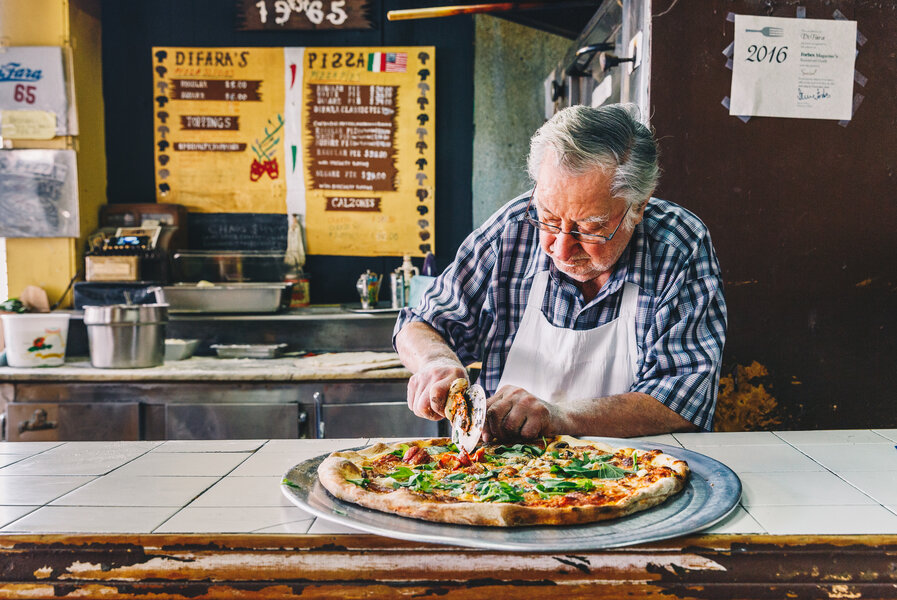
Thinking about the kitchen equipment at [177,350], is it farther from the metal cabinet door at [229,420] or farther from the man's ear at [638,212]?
the man's ear at [638,212]

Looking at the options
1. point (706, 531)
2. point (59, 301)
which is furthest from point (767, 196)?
point (59, 301)

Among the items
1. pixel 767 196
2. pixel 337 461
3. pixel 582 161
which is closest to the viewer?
pixel 337 461

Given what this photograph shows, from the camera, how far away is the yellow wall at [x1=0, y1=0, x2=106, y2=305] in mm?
4145

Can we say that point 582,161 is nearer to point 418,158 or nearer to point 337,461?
point 337,461

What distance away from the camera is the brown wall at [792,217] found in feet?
8.82

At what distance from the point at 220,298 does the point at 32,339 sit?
0.95 m

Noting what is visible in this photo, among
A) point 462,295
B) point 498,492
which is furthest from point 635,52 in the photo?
point 498,492

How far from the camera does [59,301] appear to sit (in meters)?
4.21

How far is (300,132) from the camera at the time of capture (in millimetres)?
4609

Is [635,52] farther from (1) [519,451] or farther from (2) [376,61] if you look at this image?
(2) [376,61]

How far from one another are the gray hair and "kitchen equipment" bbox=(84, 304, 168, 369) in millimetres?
2388

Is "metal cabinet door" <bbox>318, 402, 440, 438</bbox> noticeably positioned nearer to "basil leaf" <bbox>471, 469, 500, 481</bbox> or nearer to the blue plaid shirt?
the blue plaid shirt

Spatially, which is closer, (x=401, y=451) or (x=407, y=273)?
(x=401, y=451)

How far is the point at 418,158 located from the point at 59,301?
2.38 m
